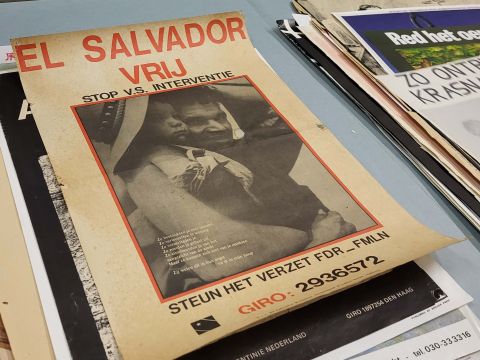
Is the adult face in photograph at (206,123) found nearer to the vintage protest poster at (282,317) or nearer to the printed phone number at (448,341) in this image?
the vintage protest poster at (282,317)

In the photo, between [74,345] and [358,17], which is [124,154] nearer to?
[74,345]

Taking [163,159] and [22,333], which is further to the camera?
[163,159]

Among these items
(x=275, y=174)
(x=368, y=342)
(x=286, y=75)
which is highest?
(x=286, y=75)

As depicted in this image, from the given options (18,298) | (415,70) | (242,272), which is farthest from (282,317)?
(415,70)

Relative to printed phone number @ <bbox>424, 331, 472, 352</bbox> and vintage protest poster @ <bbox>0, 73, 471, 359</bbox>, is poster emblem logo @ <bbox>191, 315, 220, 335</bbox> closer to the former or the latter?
vintage protest poster @ <bbox>0, 73, 471, 359</bbox>

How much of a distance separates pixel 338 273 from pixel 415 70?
312mm

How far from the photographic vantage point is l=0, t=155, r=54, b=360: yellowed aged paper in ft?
1.05

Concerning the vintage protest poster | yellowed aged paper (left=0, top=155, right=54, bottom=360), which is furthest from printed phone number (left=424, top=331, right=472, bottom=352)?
yellowed aged paper (left=0, top=155, right=54, bottom=360)

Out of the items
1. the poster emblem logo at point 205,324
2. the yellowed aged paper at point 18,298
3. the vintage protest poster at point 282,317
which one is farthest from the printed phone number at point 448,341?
the yellowed aged paper at point 18,298

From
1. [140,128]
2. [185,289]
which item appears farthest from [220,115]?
[185,289]

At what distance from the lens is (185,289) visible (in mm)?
356

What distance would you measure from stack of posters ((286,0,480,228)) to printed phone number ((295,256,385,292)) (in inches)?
5.1

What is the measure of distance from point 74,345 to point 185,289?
8cm

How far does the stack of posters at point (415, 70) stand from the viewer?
0.49 m
